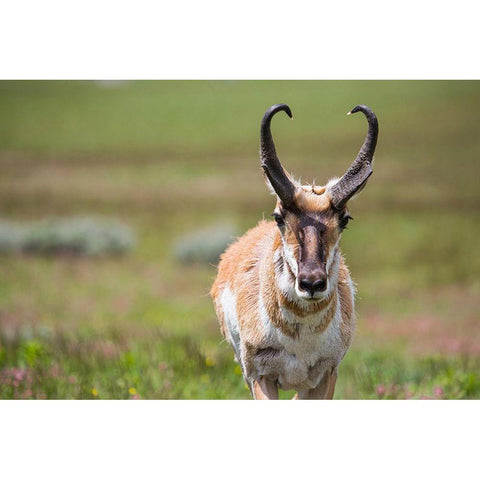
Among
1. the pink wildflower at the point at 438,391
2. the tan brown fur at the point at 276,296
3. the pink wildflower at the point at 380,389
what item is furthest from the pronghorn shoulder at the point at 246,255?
the pink wildflower at the point at 438,391

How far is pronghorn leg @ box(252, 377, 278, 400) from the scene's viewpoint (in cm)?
571

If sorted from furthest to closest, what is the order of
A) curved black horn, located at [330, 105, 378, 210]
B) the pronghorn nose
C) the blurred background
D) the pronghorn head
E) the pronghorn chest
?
1. the blurred background
2. the pronghorn chest
3. curved black horn, located at [330, 105, 378, 210]
4. the pronghorn head
5. the pronghorn nose

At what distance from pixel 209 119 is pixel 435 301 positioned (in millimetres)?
3713

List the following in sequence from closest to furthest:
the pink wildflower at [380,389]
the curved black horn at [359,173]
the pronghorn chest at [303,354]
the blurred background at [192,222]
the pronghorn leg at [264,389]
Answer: the curved black horn at [359,173] < the pronghorn chest at [303,354] < the pronghorn leg at [264,389] < the pink wildflower at [380,389] < the blurred background at [192,222]

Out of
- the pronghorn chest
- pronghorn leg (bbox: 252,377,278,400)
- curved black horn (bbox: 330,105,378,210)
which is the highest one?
curved black horn (bbox: 330,105,378,210)

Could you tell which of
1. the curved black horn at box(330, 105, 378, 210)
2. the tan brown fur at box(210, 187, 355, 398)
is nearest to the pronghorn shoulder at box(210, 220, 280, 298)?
the tan brown fur at box(210, 187, 355, 398)

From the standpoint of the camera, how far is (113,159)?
11156 millimetres

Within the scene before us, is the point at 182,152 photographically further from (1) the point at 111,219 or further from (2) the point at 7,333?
(2) the point at 7,333

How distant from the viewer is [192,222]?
444 inches

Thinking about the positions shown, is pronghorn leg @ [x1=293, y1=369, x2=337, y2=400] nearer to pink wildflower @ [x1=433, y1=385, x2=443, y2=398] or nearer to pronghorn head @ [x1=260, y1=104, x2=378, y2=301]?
pronghorn head @ [x1=260, y1=104, x2=378, y2=301]

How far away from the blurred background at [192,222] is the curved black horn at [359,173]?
2.92m

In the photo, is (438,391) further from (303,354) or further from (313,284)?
(313,284)

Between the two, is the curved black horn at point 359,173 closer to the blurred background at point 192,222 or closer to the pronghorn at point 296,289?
the pronghorn at point 296,289

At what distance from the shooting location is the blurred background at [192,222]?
8305mm
